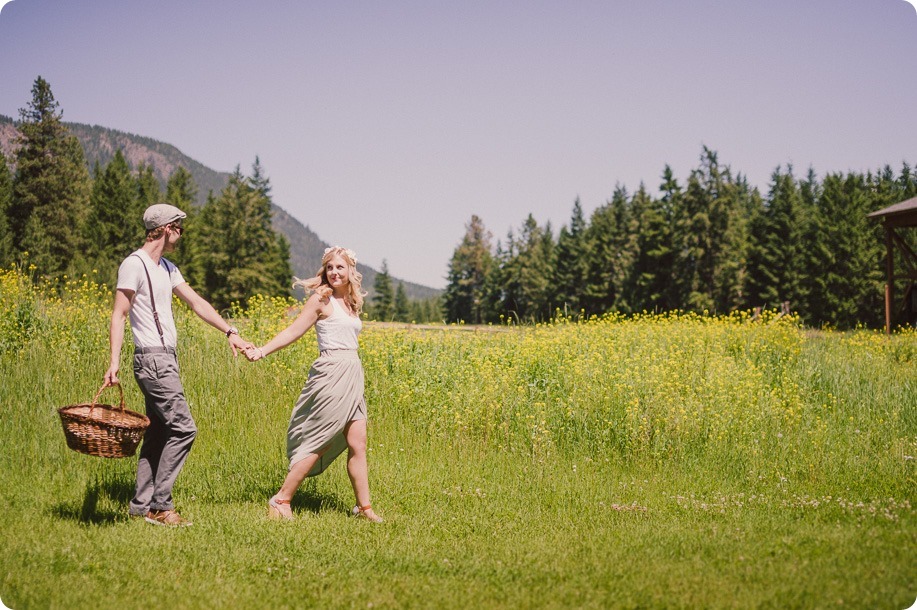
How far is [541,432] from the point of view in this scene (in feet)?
26.5

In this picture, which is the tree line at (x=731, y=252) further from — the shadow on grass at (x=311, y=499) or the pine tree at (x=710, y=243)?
the shadow on grass at (x=311, y=499)

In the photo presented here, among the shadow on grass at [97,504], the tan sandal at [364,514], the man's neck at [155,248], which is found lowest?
the tan sandal at [364,514]

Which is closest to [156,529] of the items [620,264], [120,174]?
[620,264]

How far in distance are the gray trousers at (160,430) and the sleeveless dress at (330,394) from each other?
0.84 meters

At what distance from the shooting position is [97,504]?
576 centimetres

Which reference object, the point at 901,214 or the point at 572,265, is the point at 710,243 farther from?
the point at 901,214

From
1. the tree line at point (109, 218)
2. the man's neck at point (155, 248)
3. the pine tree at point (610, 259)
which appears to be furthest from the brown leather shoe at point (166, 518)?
the pine tree at point (610, 259)

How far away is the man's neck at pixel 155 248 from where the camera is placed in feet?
17.2

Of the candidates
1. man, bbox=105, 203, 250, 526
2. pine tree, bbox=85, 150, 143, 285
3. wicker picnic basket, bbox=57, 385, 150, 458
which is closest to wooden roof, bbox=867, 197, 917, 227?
man, bbox=105, 203, 250, 526

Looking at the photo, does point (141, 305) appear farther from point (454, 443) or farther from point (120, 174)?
point (120, 174)

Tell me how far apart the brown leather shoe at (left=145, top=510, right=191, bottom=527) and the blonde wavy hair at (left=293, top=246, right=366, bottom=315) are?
2010 mm

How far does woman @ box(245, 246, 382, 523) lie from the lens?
5523 mm

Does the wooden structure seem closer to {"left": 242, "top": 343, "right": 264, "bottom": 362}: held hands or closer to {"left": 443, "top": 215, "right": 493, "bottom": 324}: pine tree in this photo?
{"left": 242, "top": 343, "right": 264, "bottom": 362}: held hands

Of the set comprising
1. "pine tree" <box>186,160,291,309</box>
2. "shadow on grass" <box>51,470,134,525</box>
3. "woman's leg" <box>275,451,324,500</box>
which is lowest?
"shadow on grass" <box>51,470,134,525</box>
